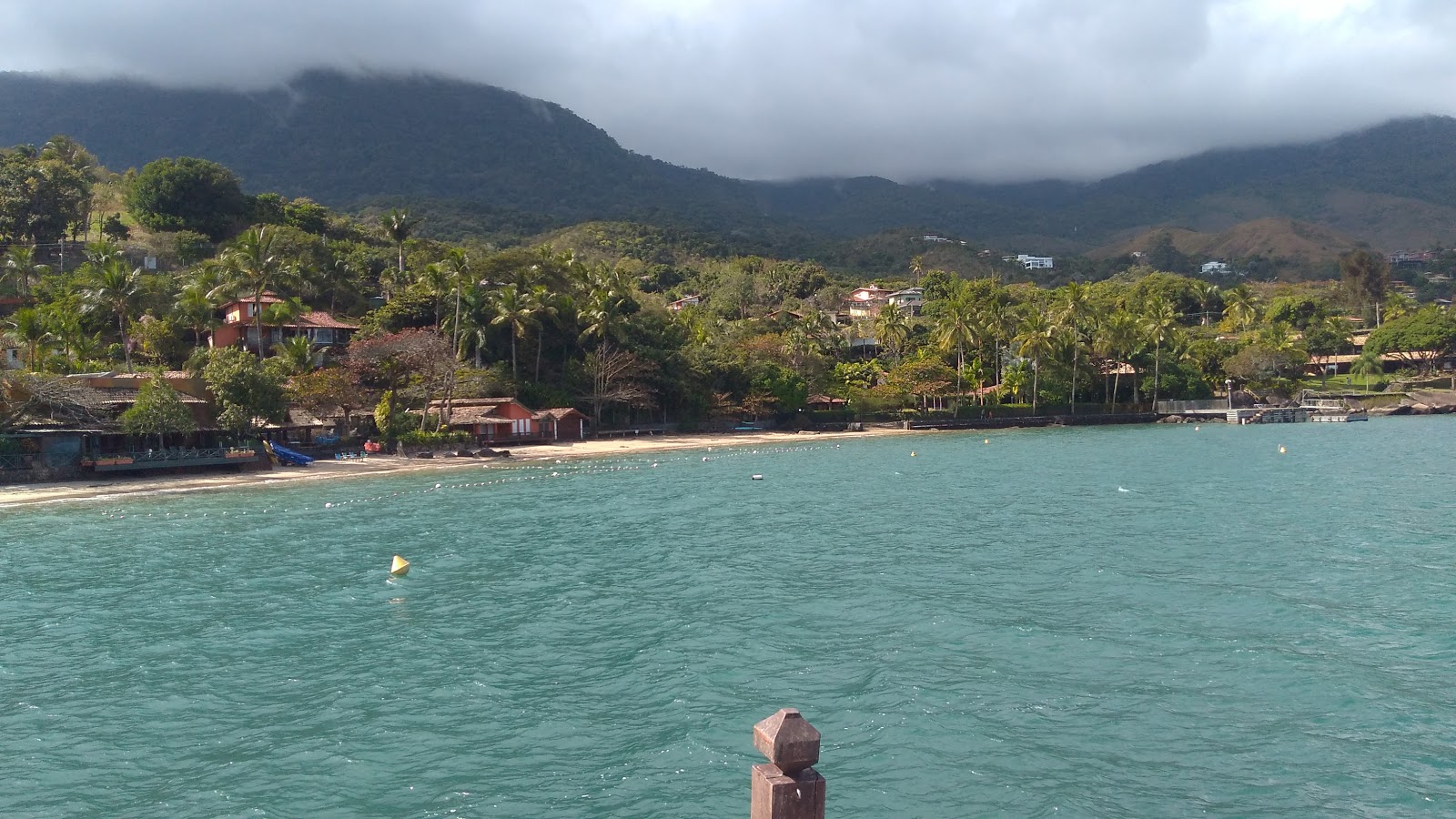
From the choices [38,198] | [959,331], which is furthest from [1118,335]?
[38,198]

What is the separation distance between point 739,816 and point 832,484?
Answer: 3071 cm

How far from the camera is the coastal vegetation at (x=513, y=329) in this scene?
55.1 m

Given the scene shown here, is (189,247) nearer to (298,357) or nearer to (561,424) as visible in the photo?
(298,357)

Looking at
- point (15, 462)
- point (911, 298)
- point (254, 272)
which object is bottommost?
point (15, 462)

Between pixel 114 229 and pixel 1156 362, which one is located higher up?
pixel 114 229

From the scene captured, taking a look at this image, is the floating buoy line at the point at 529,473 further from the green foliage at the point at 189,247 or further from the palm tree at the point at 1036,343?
the green foliage at the point at 189,247

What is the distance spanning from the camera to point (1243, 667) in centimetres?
1422

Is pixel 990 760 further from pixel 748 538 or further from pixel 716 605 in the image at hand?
pixel 748 538

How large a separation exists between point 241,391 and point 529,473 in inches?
546

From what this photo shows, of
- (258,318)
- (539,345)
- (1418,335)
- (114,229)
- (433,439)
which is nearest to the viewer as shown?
(433,439)

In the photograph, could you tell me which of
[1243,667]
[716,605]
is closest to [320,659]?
[716,605]

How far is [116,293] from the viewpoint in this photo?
177ft

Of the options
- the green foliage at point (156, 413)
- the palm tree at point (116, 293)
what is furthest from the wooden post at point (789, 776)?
the palm tree at point (116, 293)

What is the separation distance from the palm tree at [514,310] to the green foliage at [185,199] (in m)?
35.3
